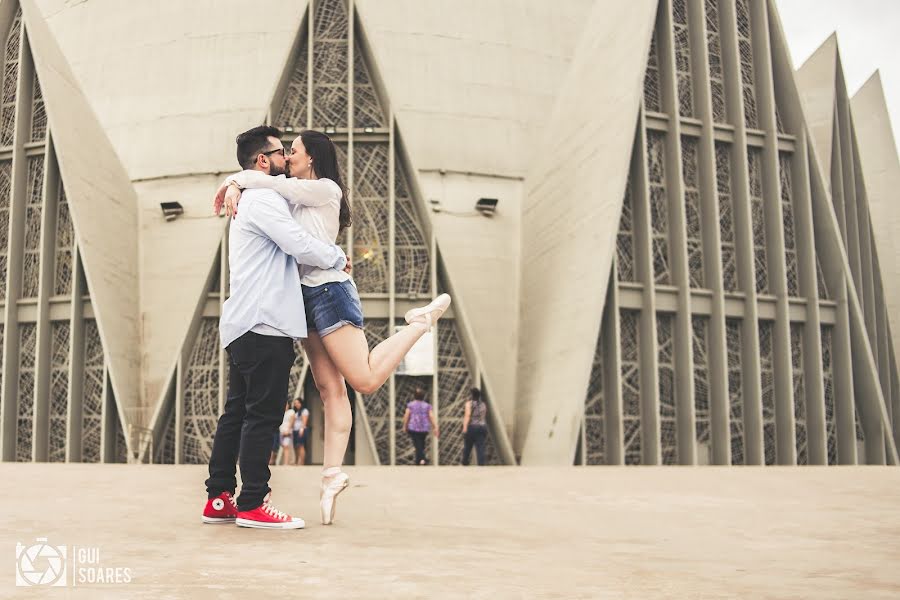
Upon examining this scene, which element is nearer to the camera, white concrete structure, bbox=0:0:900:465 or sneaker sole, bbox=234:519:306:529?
sneaker sole, bbox=234:519:306:529

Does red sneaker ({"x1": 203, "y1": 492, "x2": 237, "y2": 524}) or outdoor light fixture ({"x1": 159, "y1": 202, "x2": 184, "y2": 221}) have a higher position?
outdoor light fixture ({"x1": 159, "y1": 202, "x2": 184, "y2": 221})

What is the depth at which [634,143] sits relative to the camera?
22.6 metres

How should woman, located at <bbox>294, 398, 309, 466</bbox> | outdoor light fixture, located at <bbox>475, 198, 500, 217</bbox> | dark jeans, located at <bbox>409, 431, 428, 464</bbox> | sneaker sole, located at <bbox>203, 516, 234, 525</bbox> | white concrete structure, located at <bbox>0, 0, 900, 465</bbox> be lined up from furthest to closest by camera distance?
outdoor light fixture, located at <bbox>475, 198, 500, 217</bbox> → white concrete structure, located at <bbox>0, 0, 900, 465</bbox> → woman, located at <bbox>294, 398, 309, 466</bbox> → dark jeans, located at <bbox>409, 431, 428, 464</bbox> → sneaker sole, located at <bbox>203, 516, 234, 525</bbox>

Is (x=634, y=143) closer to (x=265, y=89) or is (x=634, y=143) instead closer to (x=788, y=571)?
(x=265, y=89)

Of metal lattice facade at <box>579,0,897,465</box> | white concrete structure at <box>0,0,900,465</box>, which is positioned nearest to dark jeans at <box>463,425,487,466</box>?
white concrete structure at <box>0,0,900,465</box>

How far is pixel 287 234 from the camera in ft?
16.9

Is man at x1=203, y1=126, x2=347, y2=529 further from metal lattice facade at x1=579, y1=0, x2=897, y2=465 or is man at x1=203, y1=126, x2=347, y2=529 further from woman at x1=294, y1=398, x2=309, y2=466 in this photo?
metal lattice facade at x1=579, y1=0, x2=897, y2=465

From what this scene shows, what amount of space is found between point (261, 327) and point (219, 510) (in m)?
1.02

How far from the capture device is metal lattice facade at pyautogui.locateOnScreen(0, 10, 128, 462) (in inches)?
895

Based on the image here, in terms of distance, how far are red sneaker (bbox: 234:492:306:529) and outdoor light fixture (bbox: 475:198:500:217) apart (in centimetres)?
2101

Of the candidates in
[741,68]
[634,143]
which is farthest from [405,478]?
[741,68]

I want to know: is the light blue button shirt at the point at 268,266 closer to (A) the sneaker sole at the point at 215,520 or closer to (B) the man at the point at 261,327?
(B) the man at the point at 261,327

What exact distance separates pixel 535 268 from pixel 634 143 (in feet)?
13.5

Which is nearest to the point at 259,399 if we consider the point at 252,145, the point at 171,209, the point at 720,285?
the point at 252,145
